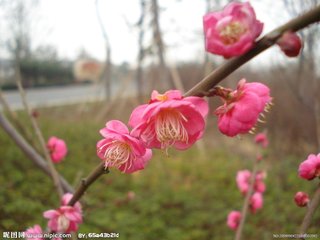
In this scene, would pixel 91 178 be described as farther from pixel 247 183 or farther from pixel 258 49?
pixel 247 183

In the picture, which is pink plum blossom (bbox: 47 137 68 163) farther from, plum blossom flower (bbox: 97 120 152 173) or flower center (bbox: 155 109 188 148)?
flower center (bbox: 155 109 188 148)

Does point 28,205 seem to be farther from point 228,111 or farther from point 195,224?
point 228,111

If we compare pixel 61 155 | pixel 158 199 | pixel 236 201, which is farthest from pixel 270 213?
pixel 61 155

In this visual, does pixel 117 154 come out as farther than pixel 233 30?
Yes

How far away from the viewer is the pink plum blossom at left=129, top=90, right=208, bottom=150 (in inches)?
22.3

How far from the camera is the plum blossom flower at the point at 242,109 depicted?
554 mm

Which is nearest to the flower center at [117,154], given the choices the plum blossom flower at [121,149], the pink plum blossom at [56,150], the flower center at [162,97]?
the plum blossom flower at [121,149]

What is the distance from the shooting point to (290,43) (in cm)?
46

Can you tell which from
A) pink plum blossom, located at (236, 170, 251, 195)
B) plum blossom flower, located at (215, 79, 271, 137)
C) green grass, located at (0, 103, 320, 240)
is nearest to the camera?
plum blossom flower, located at (215, 79, 271, 137)

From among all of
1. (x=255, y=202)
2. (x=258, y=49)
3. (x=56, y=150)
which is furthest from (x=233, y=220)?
(x=258, y=49)

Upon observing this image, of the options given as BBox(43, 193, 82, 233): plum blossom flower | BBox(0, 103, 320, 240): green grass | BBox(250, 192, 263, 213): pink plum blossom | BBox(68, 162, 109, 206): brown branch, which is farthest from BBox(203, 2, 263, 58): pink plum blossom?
BBox(0, 103, 320, 240): green grass

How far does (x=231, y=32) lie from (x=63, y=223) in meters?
0.63

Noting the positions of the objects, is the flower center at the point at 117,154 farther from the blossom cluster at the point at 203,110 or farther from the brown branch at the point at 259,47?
the brown branch at the point at 259,47

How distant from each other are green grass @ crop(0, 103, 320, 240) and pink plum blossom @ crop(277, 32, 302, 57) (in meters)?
1.60
